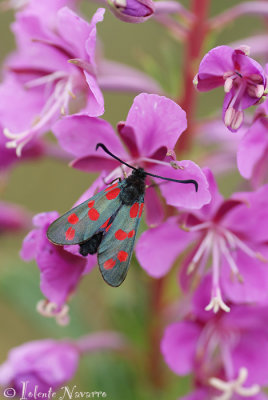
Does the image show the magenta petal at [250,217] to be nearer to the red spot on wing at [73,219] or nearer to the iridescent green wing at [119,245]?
the iridescent green wing at [119,245]

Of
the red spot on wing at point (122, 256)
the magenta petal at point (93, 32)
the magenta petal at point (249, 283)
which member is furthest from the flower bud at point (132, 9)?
the magenta petal at point (249, 283)

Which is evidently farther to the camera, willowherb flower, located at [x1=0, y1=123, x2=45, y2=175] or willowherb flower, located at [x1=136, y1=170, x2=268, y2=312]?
willowherb flower, located at [x1=0, y1=123, x2=45, y2=175]

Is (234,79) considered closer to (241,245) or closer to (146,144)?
(146,144)

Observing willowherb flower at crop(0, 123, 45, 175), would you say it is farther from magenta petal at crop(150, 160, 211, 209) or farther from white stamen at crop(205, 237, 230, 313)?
white stamen at crop(205, 237, 230, 313)

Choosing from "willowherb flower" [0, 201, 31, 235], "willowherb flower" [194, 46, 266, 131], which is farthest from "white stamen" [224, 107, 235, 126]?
"willowherb flower" [0, 201, 31, 235]

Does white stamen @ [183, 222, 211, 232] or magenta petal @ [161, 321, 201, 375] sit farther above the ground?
white stamen @ [183, 222, 211, 232]

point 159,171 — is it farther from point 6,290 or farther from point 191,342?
point 6,290
